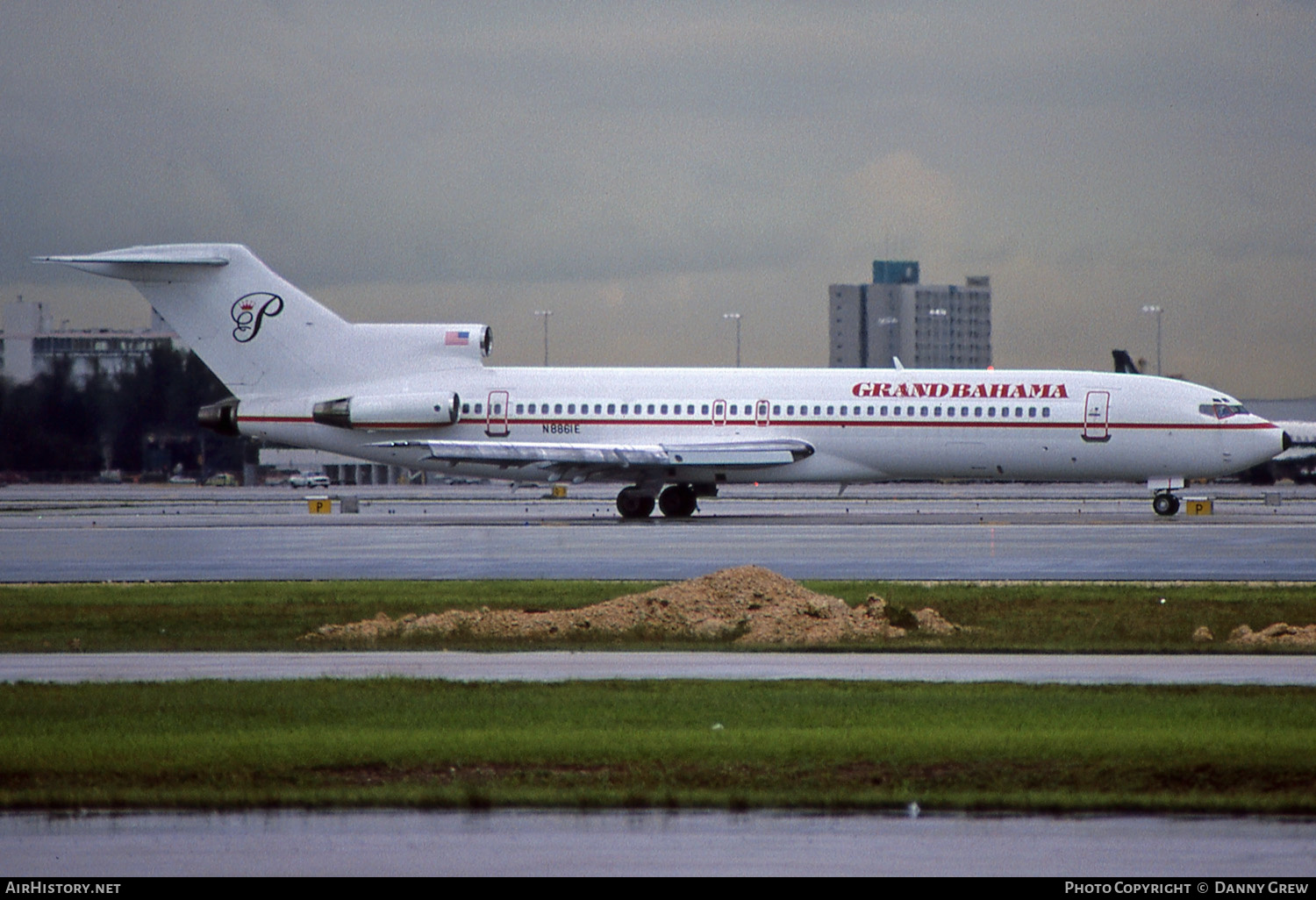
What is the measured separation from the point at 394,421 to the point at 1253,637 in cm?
3044

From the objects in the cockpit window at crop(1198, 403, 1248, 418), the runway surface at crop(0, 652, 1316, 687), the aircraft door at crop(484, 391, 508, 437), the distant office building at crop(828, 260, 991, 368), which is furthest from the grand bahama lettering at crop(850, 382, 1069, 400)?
the distant office building at crop(828, 260, 991, 368)

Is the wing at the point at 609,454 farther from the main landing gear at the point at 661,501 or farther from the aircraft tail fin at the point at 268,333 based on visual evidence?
the aircraft tail fin at the point at 268,333

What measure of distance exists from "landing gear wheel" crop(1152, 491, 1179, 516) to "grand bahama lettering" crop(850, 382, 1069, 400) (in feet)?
13.3

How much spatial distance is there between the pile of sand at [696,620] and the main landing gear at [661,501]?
2199cm

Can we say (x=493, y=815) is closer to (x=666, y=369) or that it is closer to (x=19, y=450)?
(x=666, y=369)

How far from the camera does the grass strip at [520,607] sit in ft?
61.5

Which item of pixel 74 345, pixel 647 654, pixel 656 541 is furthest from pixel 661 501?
pixel 74 345

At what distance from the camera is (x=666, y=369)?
4566cm

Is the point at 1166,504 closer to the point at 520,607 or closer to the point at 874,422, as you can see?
the point at 874,422

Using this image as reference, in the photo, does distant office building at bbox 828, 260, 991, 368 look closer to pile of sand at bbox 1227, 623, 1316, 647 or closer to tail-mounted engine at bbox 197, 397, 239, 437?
tail-mounted engine at bbox 197, 397, 239, 437

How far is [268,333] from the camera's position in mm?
45938

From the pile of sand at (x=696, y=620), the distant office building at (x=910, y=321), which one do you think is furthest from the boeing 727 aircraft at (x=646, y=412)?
the distant office building at (x=910, y=321)

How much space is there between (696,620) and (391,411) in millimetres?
26072
